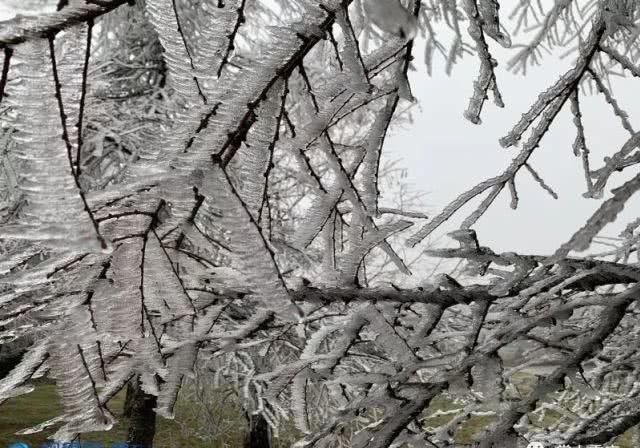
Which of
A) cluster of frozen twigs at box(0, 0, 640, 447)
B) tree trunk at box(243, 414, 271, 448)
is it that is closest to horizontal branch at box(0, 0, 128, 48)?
cluster of frozen twigs at box(0, 0, 640, 447)

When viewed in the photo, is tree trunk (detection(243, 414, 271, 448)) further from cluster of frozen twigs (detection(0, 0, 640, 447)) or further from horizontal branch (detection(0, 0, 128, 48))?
horizontal branch (detection(0, 0, 128, 48))

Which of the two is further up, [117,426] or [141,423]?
[117,426]

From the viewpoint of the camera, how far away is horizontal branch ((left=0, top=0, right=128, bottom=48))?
0.59 meters

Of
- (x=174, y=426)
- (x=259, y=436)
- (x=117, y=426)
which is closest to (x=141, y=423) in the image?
(x=259, y=436)

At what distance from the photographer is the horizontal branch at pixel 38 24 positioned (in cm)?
59

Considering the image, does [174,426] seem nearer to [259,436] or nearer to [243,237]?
[259,436]

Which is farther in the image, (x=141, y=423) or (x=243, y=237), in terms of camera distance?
(x=141, y=423)

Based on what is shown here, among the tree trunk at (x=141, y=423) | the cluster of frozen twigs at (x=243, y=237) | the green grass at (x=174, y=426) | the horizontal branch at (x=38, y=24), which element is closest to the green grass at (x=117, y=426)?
the green grass at (x=174, y=426)

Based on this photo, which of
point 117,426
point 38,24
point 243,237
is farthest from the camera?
point 117,426

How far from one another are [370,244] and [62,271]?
Result: 575mm

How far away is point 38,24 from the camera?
60cm

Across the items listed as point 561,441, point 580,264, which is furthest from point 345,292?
point 561,441

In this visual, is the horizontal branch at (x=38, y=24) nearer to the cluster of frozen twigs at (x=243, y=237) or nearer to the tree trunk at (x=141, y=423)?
the cluster of frozen twigs at (x=243, y=237)

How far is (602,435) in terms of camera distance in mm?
1244
